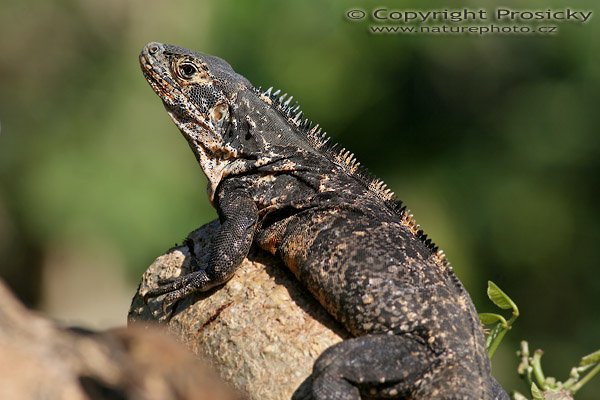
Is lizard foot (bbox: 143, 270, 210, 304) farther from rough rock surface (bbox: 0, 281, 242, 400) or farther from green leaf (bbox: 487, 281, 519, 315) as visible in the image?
rough rock surface (bbox: 0, 281, 242, 400)

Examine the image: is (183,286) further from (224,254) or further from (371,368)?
(371,368)

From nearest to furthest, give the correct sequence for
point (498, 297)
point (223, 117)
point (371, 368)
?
point (371, 368) < point (498, 297) < point (223, 117)

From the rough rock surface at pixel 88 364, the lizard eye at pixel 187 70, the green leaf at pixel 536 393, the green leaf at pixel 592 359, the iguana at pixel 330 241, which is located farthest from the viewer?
the lizard eye at pixel 187 70

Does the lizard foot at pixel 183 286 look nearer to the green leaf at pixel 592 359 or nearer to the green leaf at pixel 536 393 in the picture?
the green leaf at pixel 536 393

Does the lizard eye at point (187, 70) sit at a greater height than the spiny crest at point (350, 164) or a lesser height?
lesser

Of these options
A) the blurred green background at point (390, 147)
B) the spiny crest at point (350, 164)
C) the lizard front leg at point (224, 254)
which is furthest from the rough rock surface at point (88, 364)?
the blurred green background at point (390, 147)

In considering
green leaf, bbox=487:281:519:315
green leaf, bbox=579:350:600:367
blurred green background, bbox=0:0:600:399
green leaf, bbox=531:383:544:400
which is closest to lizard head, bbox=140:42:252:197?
green leaf, bbox=487:281:519:315

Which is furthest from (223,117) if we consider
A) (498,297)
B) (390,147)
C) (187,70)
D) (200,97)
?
(390,147)
